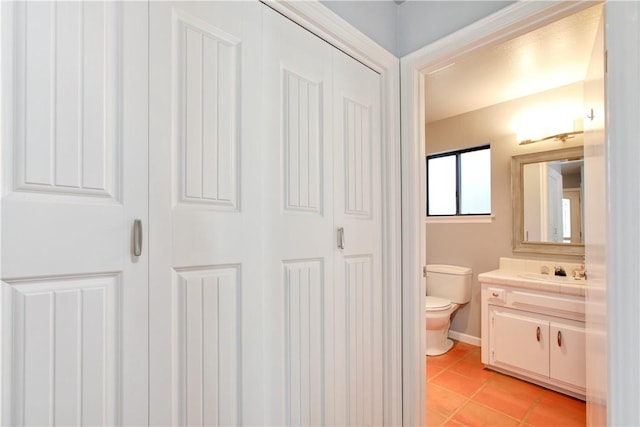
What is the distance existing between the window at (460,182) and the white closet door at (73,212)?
3.09 metres

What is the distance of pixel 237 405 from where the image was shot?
3.08ft

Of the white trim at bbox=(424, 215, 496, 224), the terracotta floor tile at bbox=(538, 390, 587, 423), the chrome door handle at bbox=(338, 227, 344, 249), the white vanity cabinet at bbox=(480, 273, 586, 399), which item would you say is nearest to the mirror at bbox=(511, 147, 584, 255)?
the white trim at bbox=(424, 215, 496, 224)

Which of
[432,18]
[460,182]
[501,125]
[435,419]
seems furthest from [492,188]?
[435,419]

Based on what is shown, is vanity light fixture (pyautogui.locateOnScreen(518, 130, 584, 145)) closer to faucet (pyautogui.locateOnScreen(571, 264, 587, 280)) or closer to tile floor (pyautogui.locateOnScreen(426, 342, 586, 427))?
faucet (pyautogui.locateOnScreen(571, 264, 587, 280))

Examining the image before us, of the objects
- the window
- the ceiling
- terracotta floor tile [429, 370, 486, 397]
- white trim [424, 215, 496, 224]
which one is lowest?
terracotta floor tile [429, 370, 486, 397]

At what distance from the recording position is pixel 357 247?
1407 millimetres

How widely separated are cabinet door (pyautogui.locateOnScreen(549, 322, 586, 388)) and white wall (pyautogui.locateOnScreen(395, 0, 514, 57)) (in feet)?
6.97

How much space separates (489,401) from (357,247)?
165cm

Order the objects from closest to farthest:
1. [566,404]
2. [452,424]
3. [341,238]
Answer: [341,238] < [452,424] < [566,404]

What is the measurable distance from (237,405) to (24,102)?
947mm

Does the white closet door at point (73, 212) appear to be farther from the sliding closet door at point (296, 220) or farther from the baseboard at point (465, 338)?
the baseboard at point (465, 338)

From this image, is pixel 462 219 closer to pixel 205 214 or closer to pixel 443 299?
pixel 443 299

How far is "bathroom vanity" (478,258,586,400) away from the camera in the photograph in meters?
2.10

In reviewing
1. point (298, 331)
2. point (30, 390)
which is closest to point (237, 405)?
point (298, 331)
